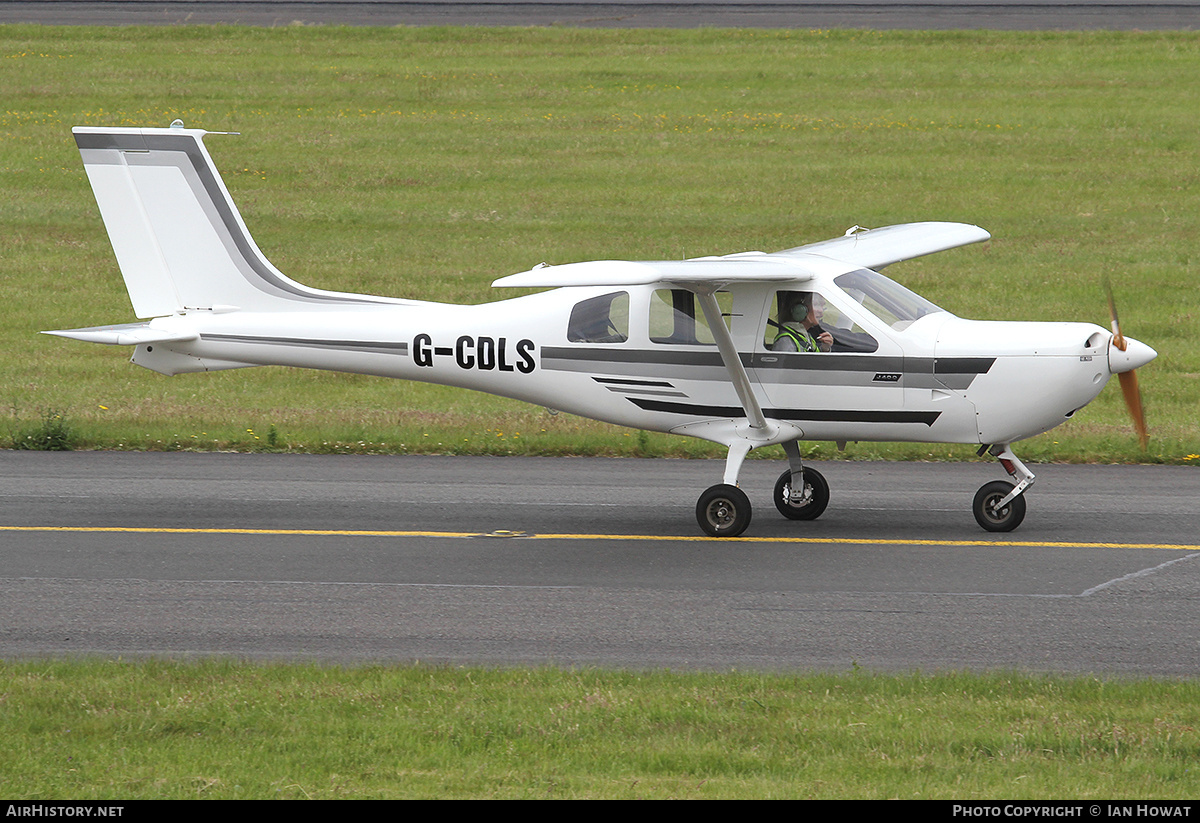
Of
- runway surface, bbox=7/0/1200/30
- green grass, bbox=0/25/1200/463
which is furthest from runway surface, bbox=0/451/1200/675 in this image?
runway surface, bbox=7/0/1200/30

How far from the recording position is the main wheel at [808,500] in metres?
12.4

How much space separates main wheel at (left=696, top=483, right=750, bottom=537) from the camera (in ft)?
38.2

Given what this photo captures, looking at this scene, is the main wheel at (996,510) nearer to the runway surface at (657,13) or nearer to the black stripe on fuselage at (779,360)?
the black stripe on fuselage at (779,360)

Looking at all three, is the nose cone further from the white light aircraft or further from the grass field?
the grass field

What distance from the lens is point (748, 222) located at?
2720 centimetres

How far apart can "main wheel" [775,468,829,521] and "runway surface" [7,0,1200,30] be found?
29079 millimetres

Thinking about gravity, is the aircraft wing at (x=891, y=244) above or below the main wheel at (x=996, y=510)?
above

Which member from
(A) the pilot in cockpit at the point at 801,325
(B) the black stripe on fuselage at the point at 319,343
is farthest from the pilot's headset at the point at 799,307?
(B) the black stripe on fuselage at the point at 319,343

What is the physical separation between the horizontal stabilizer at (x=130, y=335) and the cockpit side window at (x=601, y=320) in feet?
11.0

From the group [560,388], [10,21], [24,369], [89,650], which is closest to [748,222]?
[24,369]

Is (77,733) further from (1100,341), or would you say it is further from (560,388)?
(1100,341)

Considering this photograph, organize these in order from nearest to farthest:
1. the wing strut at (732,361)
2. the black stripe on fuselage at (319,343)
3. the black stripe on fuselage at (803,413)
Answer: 1. the wing strut at (732,361)
2. the black stripe on fuselage at (803,413)
3. the black stripe on fuselage at (319,343)

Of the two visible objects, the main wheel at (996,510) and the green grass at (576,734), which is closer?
the green grass at (576,734)

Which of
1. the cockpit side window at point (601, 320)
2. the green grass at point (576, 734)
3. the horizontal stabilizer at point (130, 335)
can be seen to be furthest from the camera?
the horizontal stabilizer at point (130, 335)
